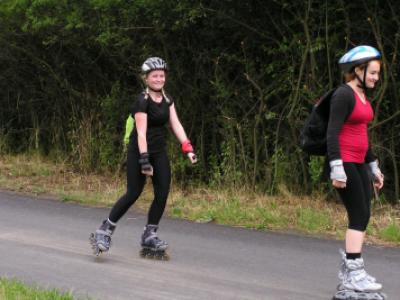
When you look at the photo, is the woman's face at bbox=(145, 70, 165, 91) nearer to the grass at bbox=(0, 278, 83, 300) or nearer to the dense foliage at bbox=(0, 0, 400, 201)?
the grass at bbox=(0, 278, 83, 300)

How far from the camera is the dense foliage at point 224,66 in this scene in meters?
9.81

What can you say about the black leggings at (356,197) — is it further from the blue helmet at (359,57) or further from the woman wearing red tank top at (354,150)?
the blue helmet at (359,57)

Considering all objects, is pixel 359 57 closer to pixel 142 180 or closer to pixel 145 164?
pixel 145 164

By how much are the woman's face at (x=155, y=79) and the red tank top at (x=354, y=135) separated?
2.06 meters

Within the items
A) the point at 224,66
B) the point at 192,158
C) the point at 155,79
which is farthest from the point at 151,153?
the point at 224,66

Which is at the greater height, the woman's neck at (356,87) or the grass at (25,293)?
the woman's neck at (356,87)

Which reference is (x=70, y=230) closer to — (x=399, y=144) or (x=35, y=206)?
(x=35, y=206)

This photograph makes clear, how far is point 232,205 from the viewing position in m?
9.73

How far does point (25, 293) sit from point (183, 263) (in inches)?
74.1

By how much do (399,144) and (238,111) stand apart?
252cm

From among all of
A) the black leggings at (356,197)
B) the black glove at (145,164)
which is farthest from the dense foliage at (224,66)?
the black leggings at (356,197)

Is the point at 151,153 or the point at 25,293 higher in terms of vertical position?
the point at 151,153

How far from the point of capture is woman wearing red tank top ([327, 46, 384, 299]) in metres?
5.64

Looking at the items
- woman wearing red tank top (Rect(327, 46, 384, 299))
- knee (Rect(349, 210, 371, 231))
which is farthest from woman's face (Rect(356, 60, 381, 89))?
knee (Rect(349, 210, 371, 231))
